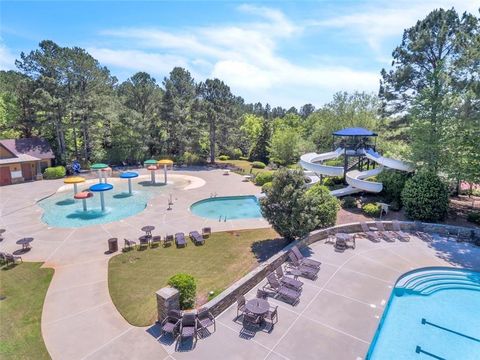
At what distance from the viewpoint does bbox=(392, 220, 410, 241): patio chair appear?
18311mm

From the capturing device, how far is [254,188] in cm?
3294

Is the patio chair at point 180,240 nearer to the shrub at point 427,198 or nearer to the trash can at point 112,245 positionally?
the trash can at point 112,245

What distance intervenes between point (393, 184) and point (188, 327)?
20.8 m

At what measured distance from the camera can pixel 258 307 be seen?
10406mm

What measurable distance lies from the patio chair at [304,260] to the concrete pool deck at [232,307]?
1.44 ft

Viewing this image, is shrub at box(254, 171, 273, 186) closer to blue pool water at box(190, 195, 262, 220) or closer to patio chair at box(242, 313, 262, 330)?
blue pool water at box(190, 195, 262, 220)

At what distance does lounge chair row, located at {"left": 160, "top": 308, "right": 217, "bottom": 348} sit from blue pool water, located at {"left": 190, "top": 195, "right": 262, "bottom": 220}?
42.8ft

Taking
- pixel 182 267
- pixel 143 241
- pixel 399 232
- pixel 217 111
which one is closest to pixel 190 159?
pixel 217 111

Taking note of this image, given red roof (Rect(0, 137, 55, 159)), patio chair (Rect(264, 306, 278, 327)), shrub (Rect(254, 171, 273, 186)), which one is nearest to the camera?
patio chair (Rect(264, 306, 278, 327))

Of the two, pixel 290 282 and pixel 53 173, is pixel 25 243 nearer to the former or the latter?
pixel 290 282

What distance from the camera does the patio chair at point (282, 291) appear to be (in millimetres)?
11753

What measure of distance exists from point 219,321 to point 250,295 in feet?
6.46

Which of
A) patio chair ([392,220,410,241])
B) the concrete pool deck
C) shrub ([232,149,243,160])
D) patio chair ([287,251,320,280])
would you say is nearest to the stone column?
the concrete pool deck

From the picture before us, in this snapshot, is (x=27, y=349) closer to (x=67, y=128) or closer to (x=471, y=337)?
(x=471, y=337)
